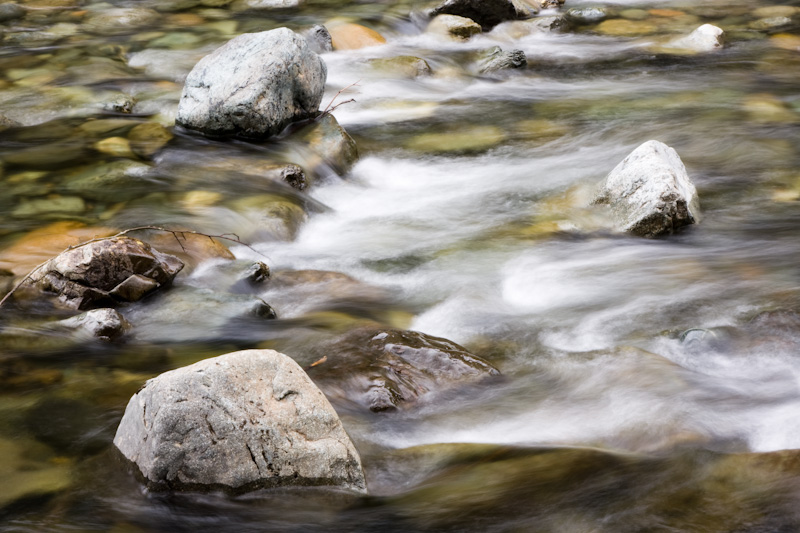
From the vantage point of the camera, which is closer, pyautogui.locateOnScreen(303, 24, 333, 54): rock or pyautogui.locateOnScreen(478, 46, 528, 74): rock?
pyautogui.locateOnScreen(478, 46, 528, 74): rock

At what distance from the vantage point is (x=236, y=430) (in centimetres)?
297

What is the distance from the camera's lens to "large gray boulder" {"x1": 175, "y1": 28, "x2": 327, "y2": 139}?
7.29m

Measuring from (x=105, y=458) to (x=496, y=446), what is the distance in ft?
5.38

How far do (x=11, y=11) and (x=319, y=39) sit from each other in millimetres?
5315

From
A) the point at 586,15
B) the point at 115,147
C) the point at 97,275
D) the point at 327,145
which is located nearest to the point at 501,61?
the point at 586,15

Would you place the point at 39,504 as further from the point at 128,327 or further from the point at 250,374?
the point at 128,327

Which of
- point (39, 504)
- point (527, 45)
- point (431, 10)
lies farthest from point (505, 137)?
point (39, 504)

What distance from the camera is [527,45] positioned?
39.1ft

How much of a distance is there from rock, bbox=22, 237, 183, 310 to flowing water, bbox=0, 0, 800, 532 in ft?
0.64

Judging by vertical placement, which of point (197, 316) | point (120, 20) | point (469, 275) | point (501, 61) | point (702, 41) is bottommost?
point (469, 275)

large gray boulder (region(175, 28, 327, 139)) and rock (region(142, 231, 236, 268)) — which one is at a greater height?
large gray boulder (region(175, 28, 327, 139))

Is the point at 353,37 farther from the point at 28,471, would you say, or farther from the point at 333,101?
the point at 28,471

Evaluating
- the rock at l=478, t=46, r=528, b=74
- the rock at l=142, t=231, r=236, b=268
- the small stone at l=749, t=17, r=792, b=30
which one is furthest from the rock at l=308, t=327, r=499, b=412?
the small stone at l=749, t=17, r=792, b=30

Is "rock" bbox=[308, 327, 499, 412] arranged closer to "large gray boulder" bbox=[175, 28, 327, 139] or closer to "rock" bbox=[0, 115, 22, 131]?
"large gray boulder" bbox=[175, 28, 327, 139]
